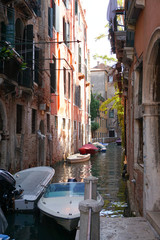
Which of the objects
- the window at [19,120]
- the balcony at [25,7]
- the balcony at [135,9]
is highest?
the balcony at [25,7]

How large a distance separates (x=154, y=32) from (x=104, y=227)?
3.02 meters

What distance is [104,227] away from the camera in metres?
4.66

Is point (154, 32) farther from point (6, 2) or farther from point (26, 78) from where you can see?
point (26, 78)

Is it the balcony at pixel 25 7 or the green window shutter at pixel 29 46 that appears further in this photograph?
the green window shutter at pixel 29 46

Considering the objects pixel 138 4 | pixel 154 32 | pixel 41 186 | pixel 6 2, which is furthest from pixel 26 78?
pixel 154 32

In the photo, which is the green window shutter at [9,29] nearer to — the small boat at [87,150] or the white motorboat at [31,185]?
the white motorboat at [31,185]

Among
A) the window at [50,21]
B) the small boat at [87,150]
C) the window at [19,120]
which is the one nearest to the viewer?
the window at [19,120]

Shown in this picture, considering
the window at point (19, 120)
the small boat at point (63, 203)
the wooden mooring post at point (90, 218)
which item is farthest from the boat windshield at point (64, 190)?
the window at point (19, 120)

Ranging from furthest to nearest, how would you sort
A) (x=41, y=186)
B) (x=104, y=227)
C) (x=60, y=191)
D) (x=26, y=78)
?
(x=26, y=78) < (x=41, y=186) < (x=60, y=191) < (x=104, y=227)

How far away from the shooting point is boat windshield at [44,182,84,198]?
7.42 meters

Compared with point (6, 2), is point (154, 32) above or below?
below

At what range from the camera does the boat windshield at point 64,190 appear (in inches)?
292

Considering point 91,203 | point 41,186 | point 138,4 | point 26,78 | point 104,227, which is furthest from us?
point 26,78

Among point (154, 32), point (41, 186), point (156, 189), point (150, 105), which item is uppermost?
point (154, 32)
